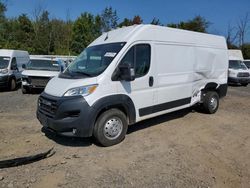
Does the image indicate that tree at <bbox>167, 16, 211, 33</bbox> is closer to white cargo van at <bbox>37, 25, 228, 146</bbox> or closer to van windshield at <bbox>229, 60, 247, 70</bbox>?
van windshield at <bbox>229, 60, 247, 70</bbox>

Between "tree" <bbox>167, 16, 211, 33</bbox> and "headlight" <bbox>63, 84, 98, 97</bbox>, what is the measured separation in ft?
132

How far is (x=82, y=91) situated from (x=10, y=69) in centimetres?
986

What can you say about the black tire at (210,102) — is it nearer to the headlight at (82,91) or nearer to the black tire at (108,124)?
the black tire at (108,124)

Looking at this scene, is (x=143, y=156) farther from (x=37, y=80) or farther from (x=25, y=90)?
(x=25, y=90)

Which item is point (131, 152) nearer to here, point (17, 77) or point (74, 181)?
point (74, 181)

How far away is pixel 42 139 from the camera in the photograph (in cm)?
577

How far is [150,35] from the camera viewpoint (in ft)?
19.6

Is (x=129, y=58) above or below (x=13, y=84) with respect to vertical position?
above

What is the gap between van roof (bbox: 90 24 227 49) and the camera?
5.73 metres

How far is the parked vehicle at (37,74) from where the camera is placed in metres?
11.7

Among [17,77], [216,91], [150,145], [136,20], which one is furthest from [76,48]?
[150,145]

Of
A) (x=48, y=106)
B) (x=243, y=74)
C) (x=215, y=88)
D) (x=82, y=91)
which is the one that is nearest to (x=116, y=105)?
(x=82, y=91)

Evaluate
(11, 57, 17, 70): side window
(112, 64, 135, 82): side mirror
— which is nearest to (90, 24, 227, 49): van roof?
(112, 64, 135, 82): side mirror

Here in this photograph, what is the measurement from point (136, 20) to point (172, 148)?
3727 centimetres
